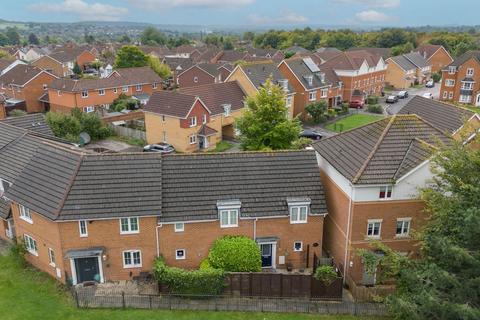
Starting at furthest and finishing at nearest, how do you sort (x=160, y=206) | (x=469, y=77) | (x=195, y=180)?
(x=469, y=77) → (x=195, y=180) → (x=160, y=206)

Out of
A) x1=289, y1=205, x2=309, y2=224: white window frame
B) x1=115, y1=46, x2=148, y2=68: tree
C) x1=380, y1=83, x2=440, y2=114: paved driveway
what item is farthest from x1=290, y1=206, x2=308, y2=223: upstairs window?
x1=115, y1=46, x2=148, y2=68: tree

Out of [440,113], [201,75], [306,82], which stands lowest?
[201,75]

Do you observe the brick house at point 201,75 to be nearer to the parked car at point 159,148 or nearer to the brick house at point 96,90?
the brick house at point 96,90

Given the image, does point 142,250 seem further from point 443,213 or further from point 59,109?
point 59,109

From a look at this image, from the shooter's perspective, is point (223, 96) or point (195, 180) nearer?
point (195, 180)

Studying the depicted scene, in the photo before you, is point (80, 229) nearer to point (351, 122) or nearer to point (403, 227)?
point (403, 227)

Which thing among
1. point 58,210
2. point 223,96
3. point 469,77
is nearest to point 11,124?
point 58,210

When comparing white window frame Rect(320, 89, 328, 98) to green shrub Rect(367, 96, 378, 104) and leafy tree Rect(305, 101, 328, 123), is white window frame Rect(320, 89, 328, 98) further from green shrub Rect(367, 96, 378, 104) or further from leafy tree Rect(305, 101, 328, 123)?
green shrub Rect(367, 96, 378, 104)

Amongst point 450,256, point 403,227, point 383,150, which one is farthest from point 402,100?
point 450,256
